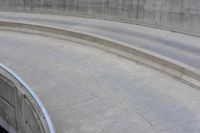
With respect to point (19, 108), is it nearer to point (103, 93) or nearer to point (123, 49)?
point (103, 93)

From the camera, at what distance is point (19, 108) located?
893 centimetres

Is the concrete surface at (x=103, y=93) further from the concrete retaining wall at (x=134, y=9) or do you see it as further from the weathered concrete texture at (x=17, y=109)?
the concrete retaining wall at (x=134, y=9)

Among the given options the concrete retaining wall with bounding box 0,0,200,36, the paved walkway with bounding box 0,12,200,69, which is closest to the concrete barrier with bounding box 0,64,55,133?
the paved walkway with bounding box 0,12,200,69

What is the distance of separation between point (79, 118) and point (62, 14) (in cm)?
1426

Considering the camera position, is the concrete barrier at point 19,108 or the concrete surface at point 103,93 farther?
the concrete surface at point 103,93

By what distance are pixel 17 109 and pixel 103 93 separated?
2.61 meters

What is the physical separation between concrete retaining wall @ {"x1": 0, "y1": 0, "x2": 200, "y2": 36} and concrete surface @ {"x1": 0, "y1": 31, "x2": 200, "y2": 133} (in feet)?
15.9

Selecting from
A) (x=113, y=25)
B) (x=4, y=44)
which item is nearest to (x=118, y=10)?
(x=113, y=25)

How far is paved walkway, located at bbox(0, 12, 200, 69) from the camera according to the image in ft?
40.9

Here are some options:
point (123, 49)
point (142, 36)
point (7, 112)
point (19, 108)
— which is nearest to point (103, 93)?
point (19, 108)

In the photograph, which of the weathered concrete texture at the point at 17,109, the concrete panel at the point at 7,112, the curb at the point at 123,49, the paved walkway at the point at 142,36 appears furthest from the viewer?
the paved walkway at the point at 142,36

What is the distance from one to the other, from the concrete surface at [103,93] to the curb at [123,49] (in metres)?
0.31

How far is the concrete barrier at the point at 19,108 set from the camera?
755 centimetres

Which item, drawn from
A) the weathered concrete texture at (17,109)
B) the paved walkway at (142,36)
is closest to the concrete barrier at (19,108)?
the weathered concrete texture at (17,109)
